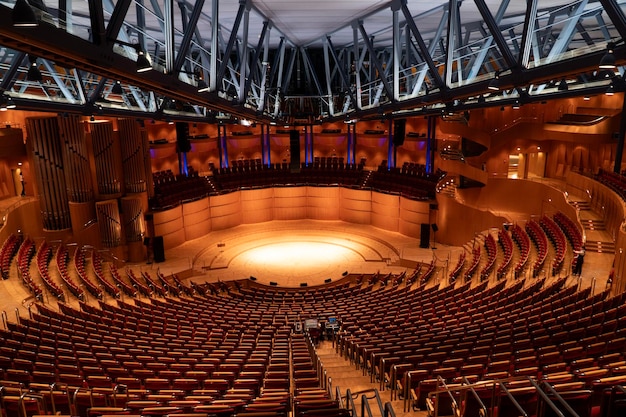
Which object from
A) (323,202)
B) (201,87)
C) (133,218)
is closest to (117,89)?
(201,87)

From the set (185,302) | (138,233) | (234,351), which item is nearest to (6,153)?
(138,233)

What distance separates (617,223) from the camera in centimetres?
1543

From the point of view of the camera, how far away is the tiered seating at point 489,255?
15.2 m

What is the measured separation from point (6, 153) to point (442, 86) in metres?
18.0

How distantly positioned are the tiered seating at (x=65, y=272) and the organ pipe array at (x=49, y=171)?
1.26 m

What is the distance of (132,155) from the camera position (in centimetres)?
2003

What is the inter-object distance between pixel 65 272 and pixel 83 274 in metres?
0.67

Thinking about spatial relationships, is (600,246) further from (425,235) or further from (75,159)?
(75,159)

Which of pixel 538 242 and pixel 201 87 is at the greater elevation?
pixel 201 87

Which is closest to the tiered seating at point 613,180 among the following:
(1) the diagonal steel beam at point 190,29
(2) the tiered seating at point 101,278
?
(1) the diagonal steel beam at point 190,29

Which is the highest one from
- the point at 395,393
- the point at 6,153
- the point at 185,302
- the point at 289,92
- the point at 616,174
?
the point at 289,92

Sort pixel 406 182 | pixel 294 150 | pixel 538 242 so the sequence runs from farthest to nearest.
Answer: pixel 406 182 → pixel 294 150 → pixel 538 242

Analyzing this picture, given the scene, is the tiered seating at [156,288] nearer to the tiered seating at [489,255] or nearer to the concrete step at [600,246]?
the tiered seating at [489,255]

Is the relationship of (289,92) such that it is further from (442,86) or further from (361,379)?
(361,379)
